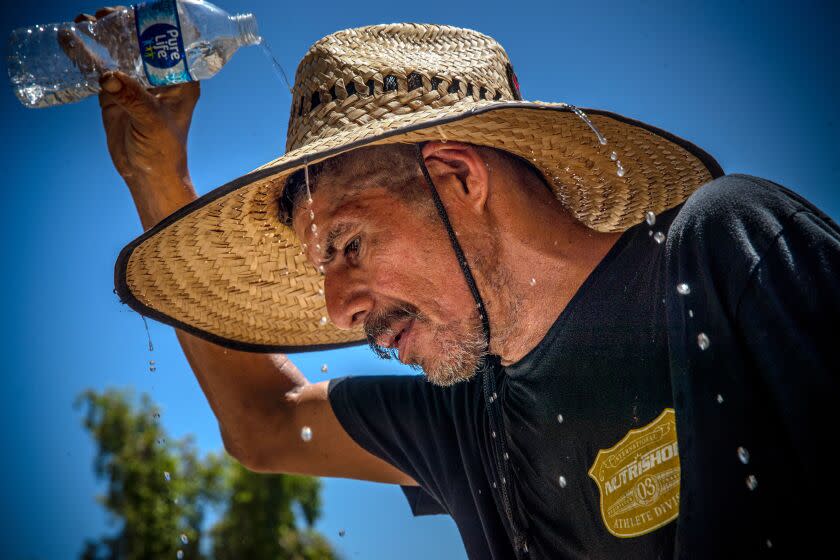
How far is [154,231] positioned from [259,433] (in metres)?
0.86

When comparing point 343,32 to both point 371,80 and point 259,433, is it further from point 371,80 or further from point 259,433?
point 259,433

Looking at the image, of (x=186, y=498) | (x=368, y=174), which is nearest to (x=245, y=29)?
(x=368, y=174)

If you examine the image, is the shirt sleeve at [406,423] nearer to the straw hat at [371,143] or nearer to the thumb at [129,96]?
the straw hat at [371,143]

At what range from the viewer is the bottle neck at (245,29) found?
109 inches

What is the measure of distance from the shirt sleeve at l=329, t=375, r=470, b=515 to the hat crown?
87cm

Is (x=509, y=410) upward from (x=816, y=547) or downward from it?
downward

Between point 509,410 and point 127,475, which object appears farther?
point 127,475

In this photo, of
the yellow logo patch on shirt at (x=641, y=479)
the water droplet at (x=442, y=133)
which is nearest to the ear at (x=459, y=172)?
the water droplet at (x=442, y=133)

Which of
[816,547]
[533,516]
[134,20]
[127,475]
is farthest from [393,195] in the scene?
[127,475]

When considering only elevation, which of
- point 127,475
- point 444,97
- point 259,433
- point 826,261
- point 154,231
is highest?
point 444,97

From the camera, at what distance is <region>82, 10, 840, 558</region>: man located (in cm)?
121

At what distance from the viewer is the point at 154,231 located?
6.01ft

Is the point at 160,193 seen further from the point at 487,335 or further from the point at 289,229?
the point at 487,335

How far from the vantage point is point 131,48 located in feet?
8.11
